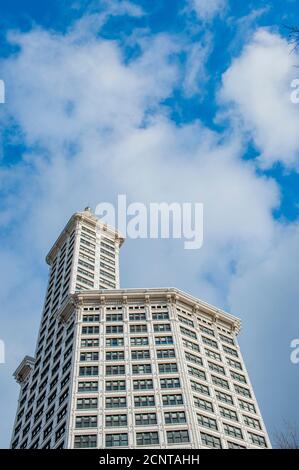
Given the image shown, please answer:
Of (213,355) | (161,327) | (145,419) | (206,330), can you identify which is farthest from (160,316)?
(145,419)

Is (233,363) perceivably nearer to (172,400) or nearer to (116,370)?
(172,400)

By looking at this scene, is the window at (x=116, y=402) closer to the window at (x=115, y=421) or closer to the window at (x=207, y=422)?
the window at (x=115, y=421)

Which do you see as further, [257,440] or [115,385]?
[115,385]

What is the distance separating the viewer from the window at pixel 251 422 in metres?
82.9

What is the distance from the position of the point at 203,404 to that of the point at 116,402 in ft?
41.2

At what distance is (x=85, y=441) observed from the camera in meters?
72.4

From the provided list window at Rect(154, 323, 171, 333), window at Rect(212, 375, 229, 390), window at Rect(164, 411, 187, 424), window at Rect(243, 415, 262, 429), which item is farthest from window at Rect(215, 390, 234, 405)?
window at Rect(154, 323, 171, 333)

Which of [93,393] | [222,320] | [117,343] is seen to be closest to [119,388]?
[93,393]

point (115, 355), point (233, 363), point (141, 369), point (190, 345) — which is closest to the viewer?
point (141, 369)

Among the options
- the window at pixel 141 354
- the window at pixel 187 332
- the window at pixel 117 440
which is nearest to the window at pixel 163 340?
the window at pixel 141 354

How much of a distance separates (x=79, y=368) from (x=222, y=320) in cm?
3037

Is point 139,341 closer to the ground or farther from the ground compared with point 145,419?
farther from the ground

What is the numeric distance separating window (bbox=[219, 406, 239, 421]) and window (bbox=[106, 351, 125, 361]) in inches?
646
